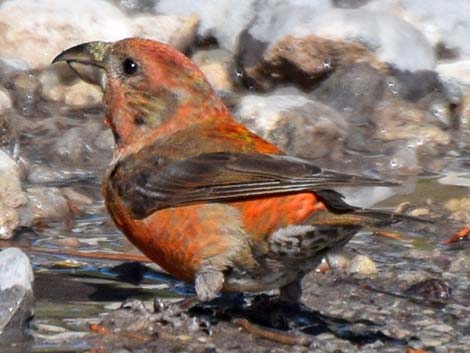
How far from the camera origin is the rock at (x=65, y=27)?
8.76m

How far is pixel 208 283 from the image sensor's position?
530 cm

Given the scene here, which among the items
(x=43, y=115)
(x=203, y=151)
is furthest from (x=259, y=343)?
(x=43, y=115)

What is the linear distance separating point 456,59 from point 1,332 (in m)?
4.84

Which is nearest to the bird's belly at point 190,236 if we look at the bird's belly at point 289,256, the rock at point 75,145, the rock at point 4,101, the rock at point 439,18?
the bird's belly at point 289,256

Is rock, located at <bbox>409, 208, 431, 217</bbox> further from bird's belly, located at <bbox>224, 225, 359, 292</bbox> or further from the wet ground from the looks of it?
bird's belly, located at <bbox>224, 225, 359, 292</bbox>

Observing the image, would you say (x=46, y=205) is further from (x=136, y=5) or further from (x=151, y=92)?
(x=136, y=5)

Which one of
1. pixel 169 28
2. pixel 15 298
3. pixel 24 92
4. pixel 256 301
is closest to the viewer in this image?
pixel 15 298

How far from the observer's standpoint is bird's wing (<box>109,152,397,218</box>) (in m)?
5.15

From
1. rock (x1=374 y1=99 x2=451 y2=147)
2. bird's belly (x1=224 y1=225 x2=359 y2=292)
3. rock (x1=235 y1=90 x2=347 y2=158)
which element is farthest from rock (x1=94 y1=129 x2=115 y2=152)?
bird's belly (x1=224 y1=225 x2=359 y2=292)

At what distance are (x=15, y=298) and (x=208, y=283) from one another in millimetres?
721

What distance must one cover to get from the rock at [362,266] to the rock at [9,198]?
1.48m

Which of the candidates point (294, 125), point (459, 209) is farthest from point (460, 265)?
point (294, 125)

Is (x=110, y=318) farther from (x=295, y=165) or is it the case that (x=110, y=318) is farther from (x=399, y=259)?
(x=399, y=259)

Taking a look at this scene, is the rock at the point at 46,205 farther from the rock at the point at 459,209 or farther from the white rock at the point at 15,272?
the rock at the point at 459,209
